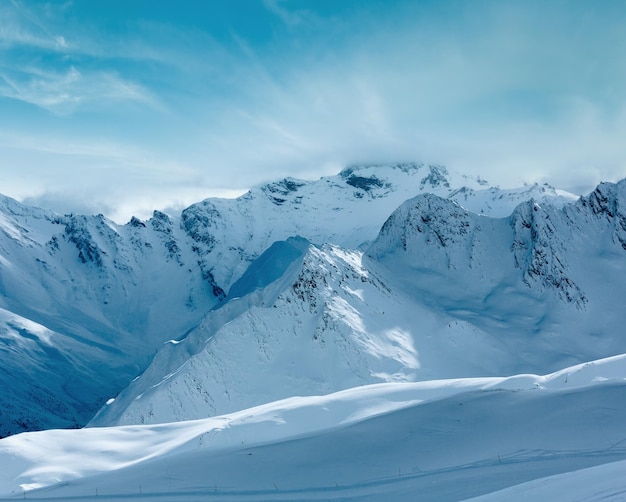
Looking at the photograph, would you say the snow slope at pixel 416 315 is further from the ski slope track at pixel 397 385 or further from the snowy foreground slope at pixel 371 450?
the snowy foreground slope at pixel 371 450

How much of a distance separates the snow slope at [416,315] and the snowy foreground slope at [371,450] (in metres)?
39.0

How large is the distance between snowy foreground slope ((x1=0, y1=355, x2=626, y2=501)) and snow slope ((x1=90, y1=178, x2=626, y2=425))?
39047 mm

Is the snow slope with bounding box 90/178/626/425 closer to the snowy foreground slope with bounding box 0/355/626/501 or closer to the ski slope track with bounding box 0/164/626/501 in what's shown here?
the ski slope track with bounding box 0/164/626/501

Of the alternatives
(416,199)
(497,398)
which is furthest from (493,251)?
(497,398)

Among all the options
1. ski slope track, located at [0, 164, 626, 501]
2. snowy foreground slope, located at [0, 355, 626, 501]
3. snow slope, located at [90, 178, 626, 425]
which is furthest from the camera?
snow slope, located at [90, 178, 626, 425]

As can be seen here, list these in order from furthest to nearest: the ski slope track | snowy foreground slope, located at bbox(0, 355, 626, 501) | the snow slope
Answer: the snow slope
the ski slope track
snowy foreground slope, located at bbox(0, 355, 626, 501)

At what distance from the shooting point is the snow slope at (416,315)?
77.9 meters

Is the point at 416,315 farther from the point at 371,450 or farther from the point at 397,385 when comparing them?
the point at 371,450

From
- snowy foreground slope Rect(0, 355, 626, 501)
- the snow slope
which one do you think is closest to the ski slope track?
snowy foreground slope Rect(0, 355, 626, 501)

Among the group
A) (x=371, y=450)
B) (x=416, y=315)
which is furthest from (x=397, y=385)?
(x=416, y=315)

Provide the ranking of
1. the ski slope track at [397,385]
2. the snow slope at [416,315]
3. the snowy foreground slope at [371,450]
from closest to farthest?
the snowy foreground slope at [371,450]
the ski slope track at [397,385]
the snow slope at [416,315]

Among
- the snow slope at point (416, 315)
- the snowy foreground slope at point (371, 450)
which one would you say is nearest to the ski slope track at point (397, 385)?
the snowy foreground slope at point (371, 450)

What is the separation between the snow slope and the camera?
77.9m

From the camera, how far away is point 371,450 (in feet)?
97.1
